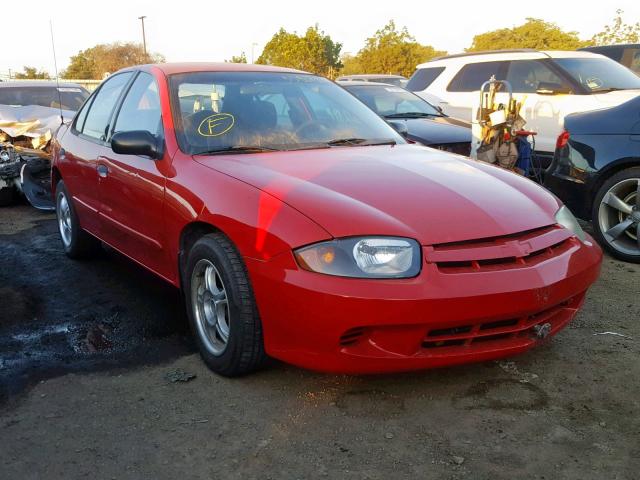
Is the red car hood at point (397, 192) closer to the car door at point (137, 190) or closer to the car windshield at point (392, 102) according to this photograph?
the car door at point (137, 190)

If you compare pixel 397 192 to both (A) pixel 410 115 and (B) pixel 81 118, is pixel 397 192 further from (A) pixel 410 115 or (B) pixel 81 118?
(A) pixel 410 115

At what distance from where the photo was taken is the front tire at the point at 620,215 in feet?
16.0

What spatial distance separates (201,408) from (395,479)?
3.16ft

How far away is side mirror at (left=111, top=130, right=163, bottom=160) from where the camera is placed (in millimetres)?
3510

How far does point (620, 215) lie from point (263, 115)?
9.94 ft

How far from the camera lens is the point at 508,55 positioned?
9.09 meters

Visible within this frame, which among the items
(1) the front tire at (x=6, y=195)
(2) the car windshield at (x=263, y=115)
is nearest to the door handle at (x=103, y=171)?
(2) the car windshield at (x=263, y=115)

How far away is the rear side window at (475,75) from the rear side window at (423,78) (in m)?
0.45

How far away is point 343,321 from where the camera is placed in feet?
8.31

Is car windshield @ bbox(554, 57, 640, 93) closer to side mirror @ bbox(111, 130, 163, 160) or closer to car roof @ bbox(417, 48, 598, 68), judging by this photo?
car roof @ bbox(417, 48, 598, 68)

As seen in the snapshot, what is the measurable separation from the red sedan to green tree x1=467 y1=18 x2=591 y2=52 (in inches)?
1292

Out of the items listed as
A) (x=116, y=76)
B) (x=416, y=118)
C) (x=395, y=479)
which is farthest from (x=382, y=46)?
(x=395, y=479)

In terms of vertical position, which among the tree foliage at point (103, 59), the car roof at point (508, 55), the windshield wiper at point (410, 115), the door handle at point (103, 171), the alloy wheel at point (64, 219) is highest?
the tree foliage at point (103, 59)

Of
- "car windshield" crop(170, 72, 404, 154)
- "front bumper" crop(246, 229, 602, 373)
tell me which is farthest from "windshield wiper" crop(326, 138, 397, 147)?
"front bumper" crop(246, 229, 602, 373)
